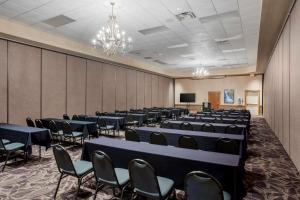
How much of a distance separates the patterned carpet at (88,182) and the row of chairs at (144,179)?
47 cm

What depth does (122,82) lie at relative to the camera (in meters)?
12.8

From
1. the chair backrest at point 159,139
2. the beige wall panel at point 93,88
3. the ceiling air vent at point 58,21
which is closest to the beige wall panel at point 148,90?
the beige wall panel at point 93,88

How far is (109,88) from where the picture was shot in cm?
1167

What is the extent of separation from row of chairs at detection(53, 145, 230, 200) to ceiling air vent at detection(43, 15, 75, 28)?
4.86 meters

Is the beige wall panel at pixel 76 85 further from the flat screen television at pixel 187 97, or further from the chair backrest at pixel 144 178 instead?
the flat screen television at pixel 187 97

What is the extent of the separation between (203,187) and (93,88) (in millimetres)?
9319

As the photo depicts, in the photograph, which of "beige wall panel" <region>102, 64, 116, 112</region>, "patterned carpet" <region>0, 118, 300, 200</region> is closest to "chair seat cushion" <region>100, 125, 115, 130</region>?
"patterned carpet" <region>0, 118, 300, 200</region>

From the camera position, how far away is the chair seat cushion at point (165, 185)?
7.78 feet

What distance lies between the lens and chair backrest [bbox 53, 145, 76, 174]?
2766mm

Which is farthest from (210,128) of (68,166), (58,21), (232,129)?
(58,21)

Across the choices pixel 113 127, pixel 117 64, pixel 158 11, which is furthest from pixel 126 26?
pixel 117 64

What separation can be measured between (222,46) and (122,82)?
20.2ft

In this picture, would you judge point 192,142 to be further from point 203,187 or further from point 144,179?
point 203,187

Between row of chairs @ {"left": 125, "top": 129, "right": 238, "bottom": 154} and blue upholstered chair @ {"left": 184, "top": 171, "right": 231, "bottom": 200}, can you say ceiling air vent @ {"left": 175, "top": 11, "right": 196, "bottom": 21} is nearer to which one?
row of chairs @ {"left": 125, "top": 129, "right": 238, "bottom": 154}
